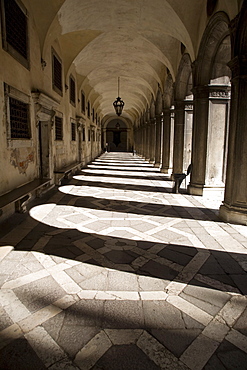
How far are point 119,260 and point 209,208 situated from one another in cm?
366

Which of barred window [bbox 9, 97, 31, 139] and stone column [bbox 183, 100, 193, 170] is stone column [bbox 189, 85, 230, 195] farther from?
barred window [bbox 9, 97, 31, 139]

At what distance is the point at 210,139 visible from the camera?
24.4 ft

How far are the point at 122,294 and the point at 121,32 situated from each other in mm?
10594

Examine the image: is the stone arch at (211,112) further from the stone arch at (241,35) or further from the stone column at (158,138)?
the stone column at (158,138)

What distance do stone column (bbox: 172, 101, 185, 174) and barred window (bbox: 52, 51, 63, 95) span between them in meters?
4.67

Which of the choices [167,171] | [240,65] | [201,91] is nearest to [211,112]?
[201,91]

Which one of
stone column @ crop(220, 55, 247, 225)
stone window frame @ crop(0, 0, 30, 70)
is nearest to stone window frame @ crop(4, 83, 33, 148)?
stone window frame @ crop(0, 0, 30, 70)

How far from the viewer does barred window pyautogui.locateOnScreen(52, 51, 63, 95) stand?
9.09 meters

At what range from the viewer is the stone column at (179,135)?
10.2 meters

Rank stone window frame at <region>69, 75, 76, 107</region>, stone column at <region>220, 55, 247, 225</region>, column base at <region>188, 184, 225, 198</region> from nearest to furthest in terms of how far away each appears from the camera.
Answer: stone column at <region>220, 55, 247, 225</region>
column base at <region>188, 184, 225, 198</region>
stone window frame at <region>69, 75, 76, 107</region>

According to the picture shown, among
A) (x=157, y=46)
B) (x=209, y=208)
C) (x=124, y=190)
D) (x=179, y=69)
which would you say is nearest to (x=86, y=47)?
(x=157, y=46)

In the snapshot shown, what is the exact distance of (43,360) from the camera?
1.81 metres

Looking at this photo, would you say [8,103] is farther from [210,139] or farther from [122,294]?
[210,139]

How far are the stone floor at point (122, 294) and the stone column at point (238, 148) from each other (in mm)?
347
